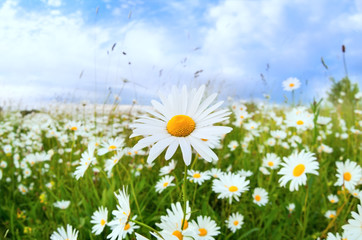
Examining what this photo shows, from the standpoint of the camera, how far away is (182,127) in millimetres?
687

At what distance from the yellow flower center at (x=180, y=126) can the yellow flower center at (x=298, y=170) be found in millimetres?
879

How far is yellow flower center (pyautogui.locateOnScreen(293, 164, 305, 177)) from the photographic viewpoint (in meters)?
1.38

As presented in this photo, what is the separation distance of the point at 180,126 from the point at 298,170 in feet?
3.05

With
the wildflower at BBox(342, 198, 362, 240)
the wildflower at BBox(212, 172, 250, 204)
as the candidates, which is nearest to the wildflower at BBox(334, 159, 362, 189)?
the wildflower at BBox(212, 172, 250, 204)

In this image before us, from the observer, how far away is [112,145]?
5.02 feet

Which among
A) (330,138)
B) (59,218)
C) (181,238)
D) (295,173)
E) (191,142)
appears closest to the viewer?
(191,142)

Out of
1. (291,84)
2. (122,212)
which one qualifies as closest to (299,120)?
(291,84)

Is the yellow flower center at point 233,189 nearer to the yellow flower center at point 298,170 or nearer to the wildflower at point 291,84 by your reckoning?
the yellow flower center at point 298,170

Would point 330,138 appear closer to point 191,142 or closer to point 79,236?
point 79,236

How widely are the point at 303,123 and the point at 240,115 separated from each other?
29.8 inches

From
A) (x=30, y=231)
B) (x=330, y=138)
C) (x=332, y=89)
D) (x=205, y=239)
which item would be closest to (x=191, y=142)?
(x=205, y=239)

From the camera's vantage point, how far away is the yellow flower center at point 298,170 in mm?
1375

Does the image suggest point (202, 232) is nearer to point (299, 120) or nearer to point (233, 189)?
point (233, 189)

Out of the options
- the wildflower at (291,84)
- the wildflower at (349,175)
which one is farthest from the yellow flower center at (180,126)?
the wildflower at (291,84)
